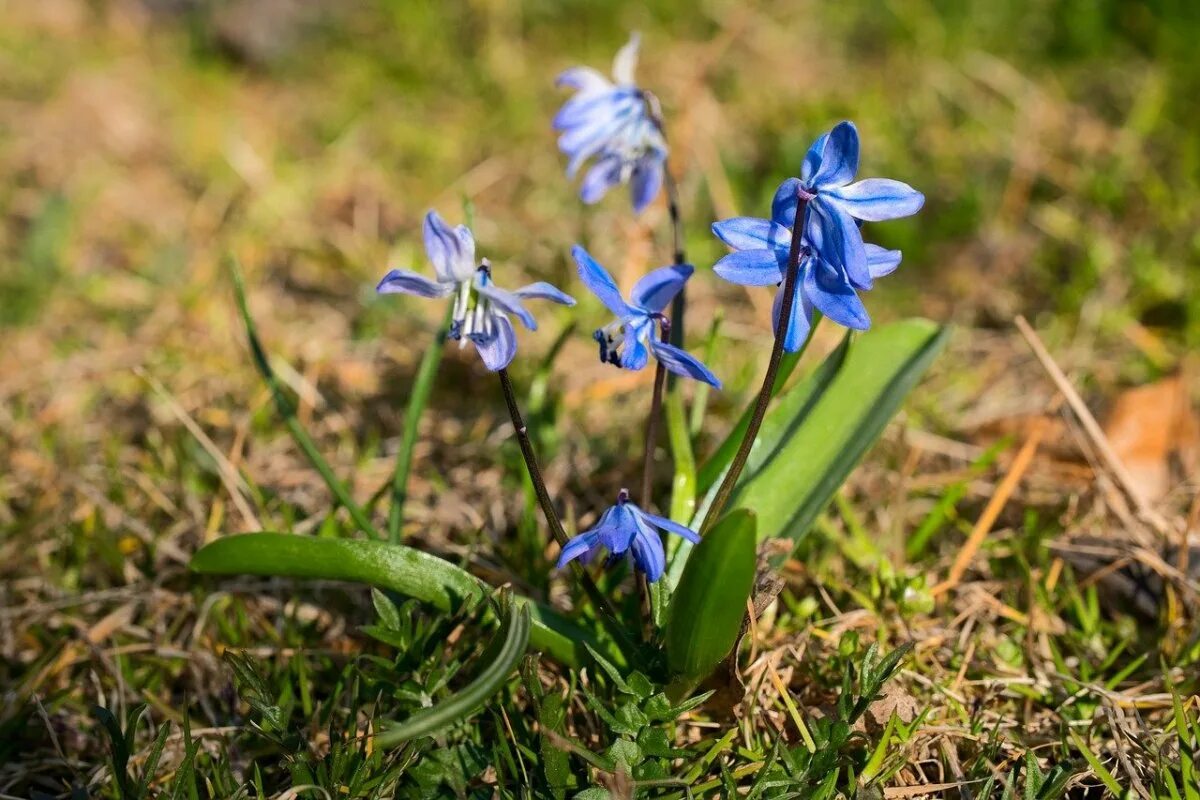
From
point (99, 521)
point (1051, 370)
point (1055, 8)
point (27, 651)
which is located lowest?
point (27, 651)

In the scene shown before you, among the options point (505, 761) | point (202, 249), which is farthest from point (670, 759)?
point (202, 249)

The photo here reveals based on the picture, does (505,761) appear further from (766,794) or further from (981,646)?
(981,646)

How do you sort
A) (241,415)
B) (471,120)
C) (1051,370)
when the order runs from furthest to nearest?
(471,120), (241,415), (1051,370)

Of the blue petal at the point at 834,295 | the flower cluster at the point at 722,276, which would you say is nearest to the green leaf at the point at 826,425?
the flower cluster at the point at 722,276

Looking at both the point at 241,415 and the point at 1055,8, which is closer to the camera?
the point at 241,415

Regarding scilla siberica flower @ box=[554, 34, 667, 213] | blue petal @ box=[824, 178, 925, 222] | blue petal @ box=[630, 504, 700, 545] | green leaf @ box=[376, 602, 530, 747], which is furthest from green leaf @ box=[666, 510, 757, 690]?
scilla siberica flower @ box=[554, 34, 667, 213]

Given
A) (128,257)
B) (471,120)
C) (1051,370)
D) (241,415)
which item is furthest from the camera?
(471,120)

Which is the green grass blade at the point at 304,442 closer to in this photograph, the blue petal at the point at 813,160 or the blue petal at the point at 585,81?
the blue petal at the point at 585,81
